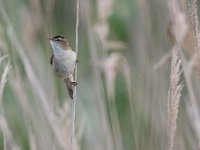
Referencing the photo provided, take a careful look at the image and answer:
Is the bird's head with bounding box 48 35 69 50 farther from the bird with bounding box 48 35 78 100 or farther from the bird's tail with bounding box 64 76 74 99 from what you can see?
the bird's tail with bounding box 64 76 74 99

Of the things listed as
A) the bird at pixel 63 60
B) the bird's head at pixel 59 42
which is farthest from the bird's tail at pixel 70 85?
the bird's head at pixel 59 42

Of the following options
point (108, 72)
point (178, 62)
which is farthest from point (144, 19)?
point (178, 62)

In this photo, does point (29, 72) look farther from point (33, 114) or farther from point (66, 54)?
point (33, 114)

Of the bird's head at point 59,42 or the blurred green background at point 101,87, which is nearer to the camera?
the bird's head at point 59,42

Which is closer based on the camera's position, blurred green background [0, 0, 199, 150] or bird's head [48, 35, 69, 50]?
bird's head [48, 35, 69, 50]

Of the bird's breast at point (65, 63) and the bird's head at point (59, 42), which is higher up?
the bird's head at point (59, 42)

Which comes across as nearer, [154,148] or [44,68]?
[154,148]

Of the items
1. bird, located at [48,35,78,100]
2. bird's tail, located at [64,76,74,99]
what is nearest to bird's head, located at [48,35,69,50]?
bird, located at [48,35,78,100]

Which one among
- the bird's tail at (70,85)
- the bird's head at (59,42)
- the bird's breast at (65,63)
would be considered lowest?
the bird's tail at (70,85)

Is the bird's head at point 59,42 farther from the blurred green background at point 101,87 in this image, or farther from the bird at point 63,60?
the blurred green background at point 101,87
